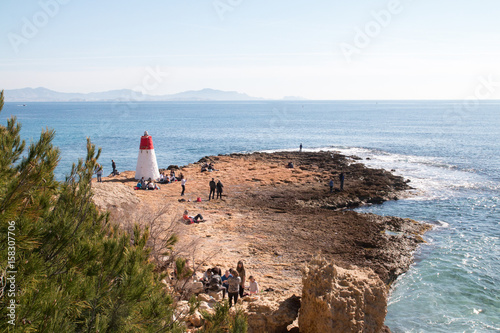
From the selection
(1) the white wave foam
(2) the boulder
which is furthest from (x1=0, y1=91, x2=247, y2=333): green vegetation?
(1) the white wave foam

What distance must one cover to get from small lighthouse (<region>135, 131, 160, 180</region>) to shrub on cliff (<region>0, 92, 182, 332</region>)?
22.1 m

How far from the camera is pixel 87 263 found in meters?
5.56

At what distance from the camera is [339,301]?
10336 mm

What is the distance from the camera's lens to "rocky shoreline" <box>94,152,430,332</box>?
53.8 feet

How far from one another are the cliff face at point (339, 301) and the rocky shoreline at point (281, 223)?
3.22ft

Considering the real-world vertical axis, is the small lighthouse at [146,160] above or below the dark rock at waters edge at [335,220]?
above

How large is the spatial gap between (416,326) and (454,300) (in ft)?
10.1

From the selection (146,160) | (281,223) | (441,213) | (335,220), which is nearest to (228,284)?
(281,223)

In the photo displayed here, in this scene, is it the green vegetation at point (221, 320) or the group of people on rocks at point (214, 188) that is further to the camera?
the group of people on rocks at point (214, 188)

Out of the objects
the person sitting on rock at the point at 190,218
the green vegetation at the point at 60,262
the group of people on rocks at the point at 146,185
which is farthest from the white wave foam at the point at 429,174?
the green vegetation at the point at 60,262

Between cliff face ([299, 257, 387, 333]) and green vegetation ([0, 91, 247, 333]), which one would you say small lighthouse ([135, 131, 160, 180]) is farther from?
green vegetation ([0, 91, 247, 333])

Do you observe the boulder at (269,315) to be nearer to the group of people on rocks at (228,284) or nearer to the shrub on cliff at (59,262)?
the group of people on rocks at (228,284)

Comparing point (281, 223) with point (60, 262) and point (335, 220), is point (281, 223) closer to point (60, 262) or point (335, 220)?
point (335, 220)

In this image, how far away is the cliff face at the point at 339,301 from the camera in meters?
10.2
